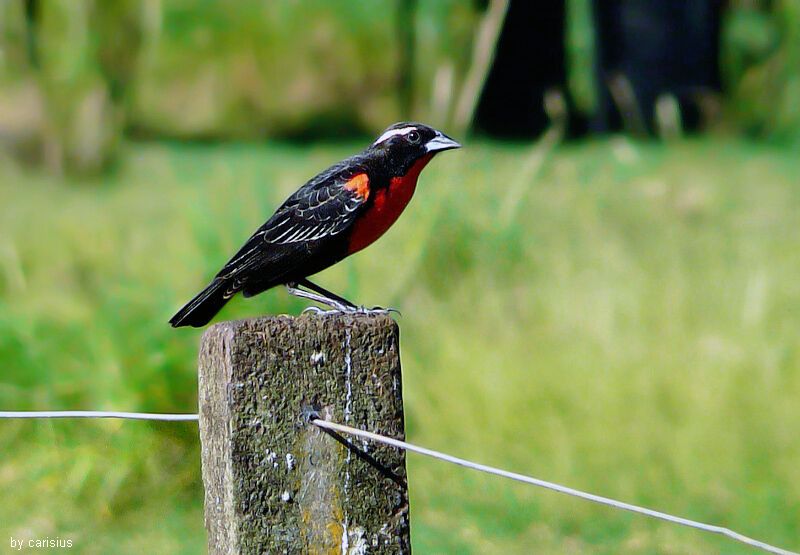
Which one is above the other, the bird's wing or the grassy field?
the bird's wing

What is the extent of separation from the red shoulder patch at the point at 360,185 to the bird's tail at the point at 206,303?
1.18 feet

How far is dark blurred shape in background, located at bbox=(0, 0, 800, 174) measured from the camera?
21.4 ft

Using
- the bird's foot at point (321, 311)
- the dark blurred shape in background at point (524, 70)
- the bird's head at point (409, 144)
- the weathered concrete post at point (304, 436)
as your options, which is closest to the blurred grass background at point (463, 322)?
the dark blurred shape in background at point (524, 70)

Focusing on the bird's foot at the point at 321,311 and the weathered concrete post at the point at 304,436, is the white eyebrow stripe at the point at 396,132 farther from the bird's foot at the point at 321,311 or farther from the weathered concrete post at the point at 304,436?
the weathered concrete post at the point at 304,436

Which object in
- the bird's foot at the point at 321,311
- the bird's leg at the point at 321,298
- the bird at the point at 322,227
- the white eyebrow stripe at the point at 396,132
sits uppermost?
the white eyebrow stripe at the point at 396,132

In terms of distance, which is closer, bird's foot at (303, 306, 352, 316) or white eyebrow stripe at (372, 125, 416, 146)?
bird's foot at (303, 306, 352, 316)

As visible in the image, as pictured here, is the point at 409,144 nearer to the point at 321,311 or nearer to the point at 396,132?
the point at 396,132

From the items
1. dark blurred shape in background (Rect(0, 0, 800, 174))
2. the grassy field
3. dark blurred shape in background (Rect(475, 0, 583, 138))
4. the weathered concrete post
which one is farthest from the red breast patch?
dark blurred shape in background (Rect(475, 0, 583, 138))

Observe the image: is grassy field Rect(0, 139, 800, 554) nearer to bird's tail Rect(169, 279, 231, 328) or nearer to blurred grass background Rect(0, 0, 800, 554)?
blurred grass background Rect(0, 0, 800, 554)

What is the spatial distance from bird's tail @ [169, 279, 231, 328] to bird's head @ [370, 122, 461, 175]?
1.60 feet

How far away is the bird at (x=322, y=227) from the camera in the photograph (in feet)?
9.21

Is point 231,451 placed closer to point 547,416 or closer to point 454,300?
point 547,416

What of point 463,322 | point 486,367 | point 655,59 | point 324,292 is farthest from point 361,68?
point 324,292

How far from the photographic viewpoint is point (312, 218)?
2.82 m
